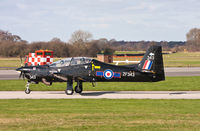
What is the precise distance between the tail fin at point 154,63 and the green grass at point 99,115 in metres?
4.06

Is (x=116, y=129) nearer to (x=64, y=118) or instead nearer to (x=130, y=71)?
(x=64, y=118)

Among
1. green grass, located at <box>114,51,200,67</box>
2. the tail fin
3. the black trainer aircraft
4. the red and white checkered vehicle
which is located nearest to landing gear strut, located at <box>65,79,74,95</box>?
the black trainer aircraft

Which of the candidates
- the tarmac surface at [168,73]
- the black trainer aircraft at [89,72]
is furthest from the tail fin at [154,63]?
the tarmac surface at [168,73]

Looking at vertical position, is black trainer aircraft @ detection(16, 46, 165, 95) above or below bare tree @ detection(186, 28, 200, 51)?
below

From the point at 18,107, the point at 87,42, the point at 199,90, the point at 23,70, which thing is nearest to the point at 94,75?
the point at 23,70

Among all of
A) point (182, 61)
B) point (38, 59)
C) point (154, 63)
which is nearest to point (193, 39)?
point (182, 61)

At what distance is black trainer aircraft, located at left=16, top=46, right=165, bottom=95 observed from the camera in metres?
17.8

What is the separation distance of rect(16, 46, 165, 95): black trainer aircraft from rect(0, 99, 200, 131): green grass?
320 centimetres

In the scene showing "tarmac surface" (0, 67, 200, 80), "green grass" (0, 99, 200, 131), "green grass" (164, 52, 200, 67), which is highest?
"green grass" (164, 52, 200, 67)

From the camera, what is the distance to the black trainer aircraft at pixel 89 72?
1784 cm

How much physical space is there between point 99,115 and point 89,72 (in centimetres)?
715

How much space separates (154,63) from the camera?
18.0m

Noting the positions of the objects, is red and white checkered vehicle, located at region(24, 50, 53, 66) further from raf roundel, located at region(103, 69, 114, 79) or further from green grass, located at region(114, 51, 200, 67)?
green grass, located at region(114, 51, 200, 67)

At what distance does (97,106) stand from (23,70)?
6614mm
